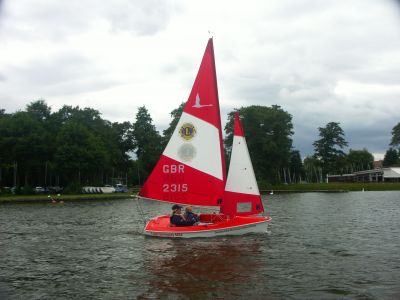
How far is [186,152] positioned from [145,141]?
91053 mm

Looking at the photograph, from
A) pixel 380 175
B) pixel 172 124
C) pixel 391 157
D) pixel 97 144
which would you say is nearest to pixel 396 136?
pixel 380 175

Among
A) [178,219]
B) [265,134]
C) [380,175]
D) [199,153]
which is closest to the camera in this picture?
[178,219]

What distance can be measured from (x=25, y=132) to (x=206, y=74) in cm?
6885

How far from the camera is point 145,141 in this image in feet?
373

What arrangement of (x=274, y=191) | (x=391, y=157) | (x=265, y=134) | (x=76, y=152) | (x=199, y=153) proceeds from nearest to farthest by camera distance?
1. (x=199, y=153)
2. (x=76, y=152)
3. (x=274, y=191)
4. (x=265, y=134)
5. (x=391, y=157)

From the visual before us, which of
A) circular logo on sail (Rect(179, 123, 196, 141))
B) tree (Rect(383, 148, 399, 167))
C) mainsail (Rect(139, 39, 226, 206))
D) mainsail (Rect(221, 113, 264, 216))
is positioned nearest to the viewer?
mainsail (Rect(221, 113, 264, 216))

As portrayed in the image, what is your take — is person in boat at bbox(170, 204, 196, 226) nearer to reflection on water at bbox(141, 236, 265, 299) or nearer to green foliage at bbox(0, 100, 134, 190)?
reflection on water at bbox(141, 236, 265, 299)

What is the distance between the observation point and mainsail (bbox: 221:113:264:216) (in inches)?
915

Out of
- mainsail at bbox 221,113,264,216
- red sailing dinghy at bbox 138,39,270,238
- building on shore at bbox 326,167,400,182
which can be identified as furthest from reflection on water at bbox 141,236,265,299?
building on shore at bbox 326,167,400,182

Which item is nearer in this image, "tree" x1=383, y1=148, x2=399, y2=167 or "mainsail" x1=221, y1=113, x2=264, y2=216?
"mainsail" x1=221, y1=113, x2=264, y2=216

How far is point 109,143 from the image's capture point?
108 m

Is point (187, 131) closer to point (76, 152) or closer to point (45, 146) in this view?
point (76, 152)

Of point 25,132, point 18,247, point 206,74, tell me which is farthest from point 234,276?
point 25,132

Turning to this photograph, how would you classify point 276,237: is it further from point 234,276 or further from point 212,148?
point 234,276
